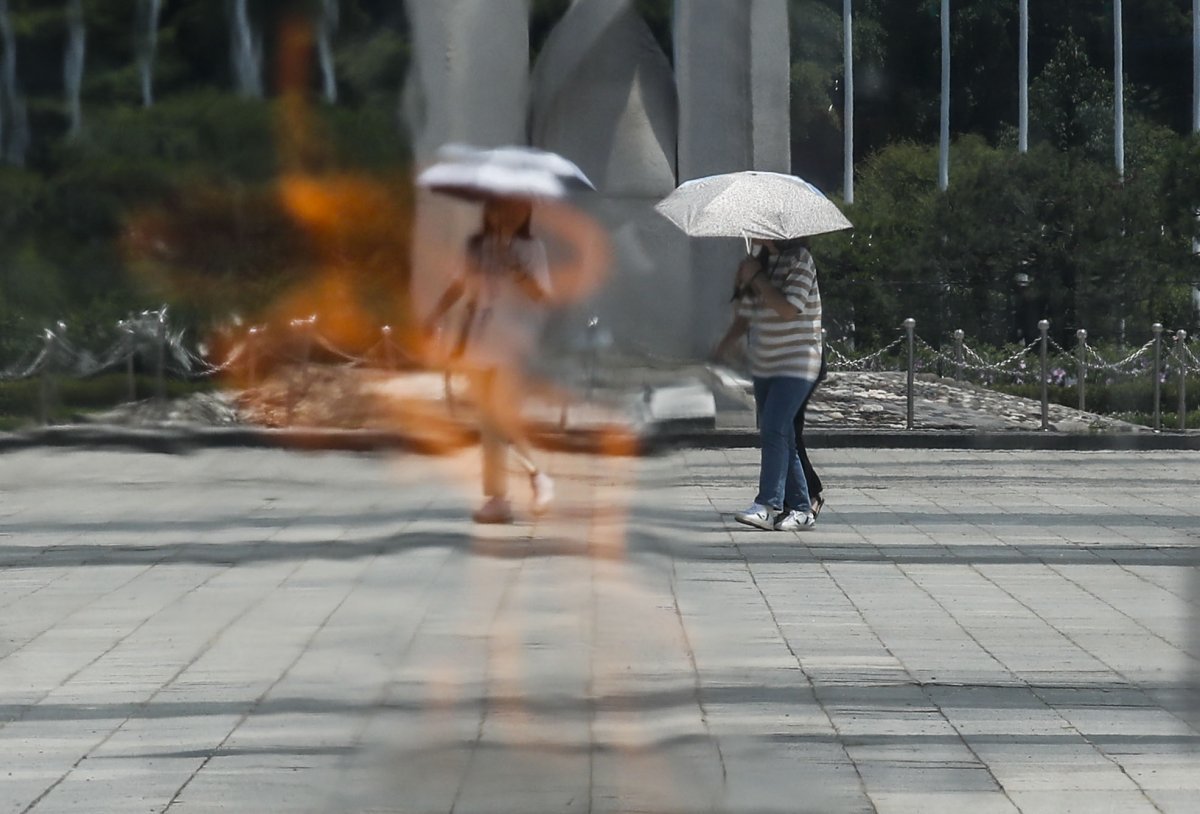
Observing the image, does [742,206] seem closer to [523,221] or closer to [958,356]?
[523,221]

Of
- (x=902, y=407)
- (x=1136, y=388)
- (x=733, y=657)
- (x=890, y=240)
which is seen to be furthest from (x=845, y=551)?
(x=890, y=240)

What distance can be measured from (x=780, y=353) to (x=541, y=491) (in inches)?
40.0

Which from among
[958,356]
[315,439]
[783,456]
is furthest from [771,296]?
[958,356]

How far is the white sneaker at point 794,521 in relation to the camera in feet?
22.9

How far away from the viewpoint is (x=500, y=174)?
3.88 ft

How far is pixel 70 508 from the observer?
4.09 feet

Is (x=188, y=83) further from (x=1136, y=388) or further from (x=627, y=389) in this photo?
(x=1136, y=388)

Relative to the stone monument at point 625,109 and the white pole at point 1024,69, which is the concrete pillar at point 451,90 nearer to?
the stone monument at point 625,109

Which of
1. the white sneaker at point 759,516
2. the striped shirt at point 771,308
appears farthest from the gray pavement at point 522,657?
the white sneaker at point 759,516

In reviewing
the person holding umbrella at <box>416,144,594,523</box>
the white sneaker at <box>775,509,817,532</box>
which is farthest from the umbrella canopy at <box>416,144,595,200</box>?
the white sneaker at <box>775,509,817,532</box>

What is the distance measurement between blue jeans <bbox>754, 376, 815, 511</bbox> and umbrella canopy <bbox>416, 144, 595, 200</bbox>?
4869 mm

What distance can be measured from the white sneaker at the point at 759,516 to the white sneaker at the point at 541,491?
17.9ft

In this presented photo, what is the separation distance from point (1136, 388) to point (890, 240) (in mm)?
2794

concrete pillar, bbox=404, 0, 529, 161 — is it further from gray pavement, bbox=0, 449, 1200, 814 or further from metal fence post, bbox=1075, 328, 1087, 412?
metal fence post, bbox=1075, 328, 1087, 412
